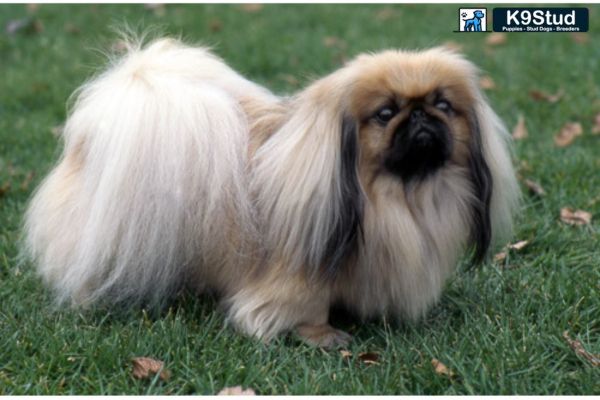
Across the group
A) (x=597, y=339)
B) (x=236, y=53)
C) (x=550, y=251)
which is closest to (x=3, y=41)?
(x=236, y=53)

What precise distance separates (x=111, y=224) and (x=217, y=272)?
44cm

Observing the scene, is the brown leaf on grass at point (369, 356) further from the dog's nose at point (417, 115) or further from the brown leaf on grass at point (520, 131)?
the brown leaf on grass at point (520, 131)

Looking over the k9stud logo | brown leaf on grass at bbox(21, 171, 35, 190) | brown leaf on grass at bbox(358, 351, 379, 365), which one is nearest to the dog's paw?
brown leaf on grass at bbox(358, 351, 379, 365)

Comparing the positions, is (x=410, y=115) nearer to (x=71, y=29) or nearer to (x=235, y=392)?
(x=235, y=392)

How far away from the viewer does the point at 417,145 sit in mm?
3086

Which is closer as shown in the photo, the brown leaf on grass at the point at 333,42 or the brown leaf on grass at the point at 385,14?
the brown leaf on grass at the point at 333,42

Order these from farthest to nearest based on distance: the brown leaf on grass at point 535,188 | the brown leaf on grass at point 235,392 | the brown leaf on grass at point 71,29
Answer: the brown leaf on grass at point 71,29, the brown leaf on grass at point 535,188, the brown leaf on grass at point 235,392

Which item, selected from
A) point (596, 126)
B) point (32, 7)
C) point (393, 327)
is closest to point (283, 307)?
point (393, 327)

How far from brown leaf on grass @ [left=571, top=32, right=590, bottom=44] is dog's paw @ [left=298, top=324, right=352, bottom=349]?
4.90 meters

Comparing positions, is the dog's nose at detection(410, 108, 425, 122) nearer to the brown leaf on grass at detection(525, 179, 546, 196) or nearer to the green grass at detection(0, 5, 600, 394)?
the green grass at detection(0, 5, 600, 394)

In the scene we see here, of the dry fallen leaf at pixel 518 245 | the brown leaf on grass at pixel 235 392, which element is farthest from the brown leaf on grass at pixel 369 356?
the dry fallen leaf at pixel 518 245

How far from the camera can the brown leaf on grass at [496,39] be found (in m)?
7.74

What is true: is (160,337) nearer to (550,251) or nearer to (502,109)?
(550,251)

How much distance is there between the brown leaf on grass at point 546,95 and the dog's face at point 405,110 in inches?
130
